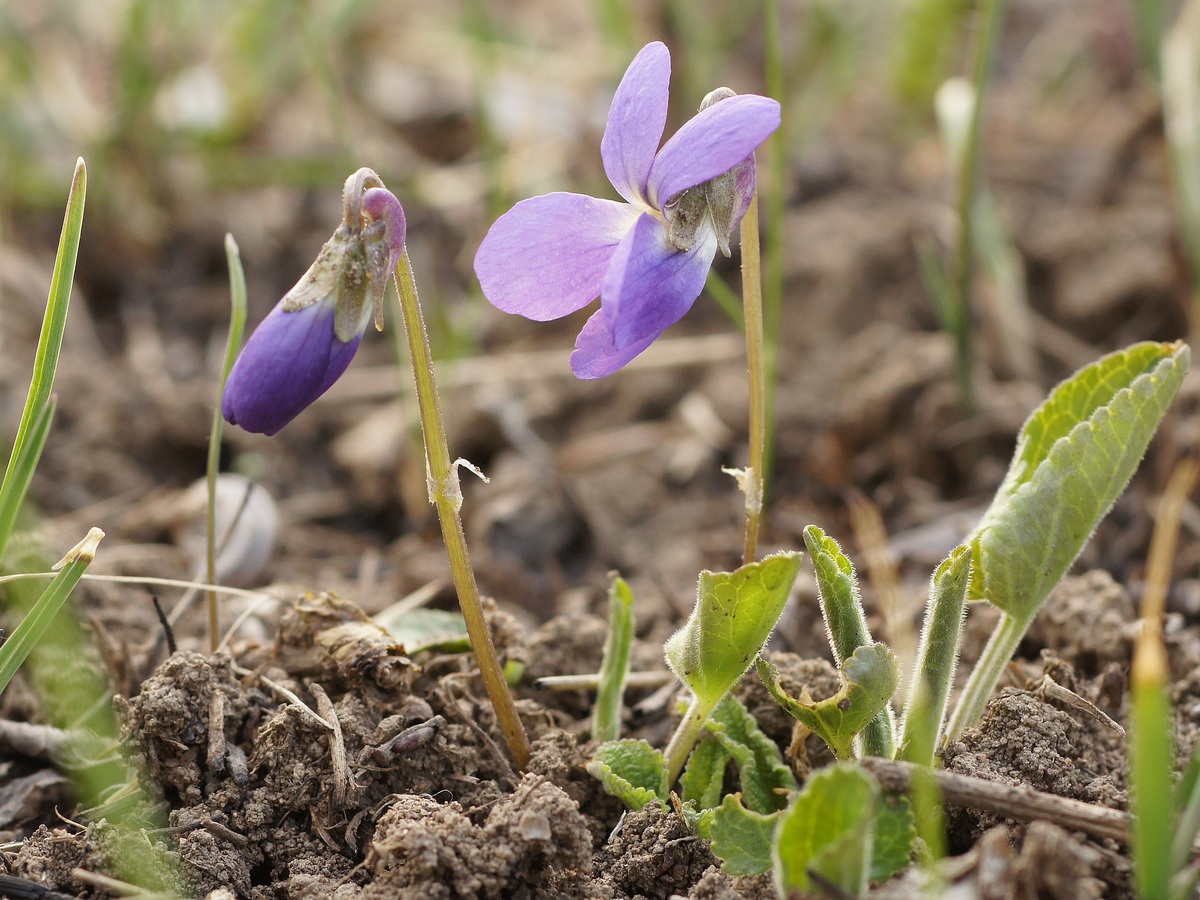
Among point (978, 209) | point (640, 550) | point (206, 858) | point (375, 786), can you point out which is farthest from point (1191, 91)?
point (206, 858)

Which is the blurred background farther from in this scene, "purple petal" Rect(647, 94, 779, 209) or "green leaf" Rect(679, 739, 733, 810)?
"purple petal" Rect(647, 94, 779, 209)

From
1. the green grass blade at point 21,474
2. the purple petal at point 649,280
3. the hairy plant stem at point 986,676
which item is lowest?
the hairy plant stem at point 986,676

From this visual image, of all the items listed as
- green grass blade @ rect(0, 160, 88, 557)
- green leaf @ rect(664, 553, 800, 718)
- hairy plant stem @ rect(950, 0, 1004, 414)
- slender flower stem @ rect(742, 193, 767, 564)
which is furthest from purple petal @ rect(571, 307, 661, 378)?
hairy plant stem @ rect(950, 0, 1004, 414)

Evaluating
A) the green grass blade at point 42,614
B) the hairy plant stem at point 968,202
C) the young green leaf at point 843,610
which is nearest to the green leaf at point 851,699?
the young green leaf at point 843,610

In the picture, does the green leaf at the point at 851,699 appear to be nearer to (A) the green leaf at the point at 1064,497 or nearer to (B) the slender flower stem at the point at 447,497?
(A) the green leaf at the point at 1064,497

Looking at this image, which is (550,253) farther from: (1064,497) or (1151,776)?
(1151,776)

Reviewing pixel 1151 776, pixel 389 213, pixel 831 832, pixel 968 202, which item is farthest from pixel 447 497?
pixel 968 202
